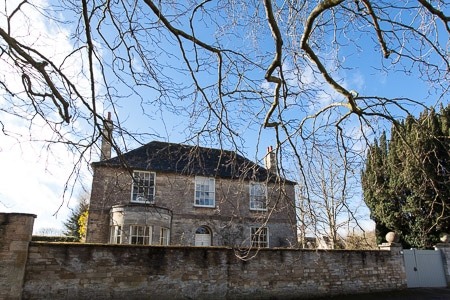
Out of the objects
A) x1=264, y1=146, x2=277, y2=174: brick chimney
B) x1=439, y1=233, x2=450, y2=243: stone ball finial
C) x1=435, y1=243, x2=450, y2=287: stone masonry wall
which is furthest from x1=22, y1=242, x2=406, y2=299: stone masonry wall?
x1=264, y1=146, x2=277, y2=174: brick chimney

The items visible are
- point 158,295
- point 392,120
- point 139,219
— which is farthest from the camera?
point 139,219

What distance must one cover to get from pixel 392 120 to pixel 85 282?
26.5ft

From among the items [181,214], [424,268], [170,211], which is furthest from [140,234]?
[424,268]

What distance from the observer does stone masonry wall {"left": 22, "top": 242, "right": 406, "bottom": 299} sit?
880 cm

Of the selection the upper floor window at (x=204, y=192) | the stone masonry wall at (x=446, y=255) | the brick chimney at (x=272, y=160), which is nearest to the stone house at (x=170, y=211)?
the upper floor window at (x=204, y=192)

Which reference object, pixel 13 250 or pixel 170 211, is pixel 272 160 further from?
pixel 170 211

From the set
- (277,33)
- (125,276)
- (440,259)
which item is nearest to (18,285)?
(125,276)

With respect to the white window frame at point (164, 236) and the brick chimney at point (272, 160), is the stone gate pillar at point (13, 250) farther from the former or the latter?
the white window frame at point (164, 236)

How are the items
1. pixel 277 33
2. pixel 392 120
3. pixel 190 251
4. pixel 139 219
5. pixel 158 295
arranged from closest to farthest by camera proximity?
pixel 277 33 < pixel 392 120 < pixel 158 295 < pixel 190 251 < pixel 139 219

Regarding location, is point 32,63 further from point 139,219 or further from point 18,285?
point 139,219

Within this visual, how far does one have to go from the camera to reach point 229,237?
64.3ft

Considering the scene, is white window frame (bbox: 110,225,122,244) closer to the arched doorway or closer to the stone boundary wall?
the arched doorway

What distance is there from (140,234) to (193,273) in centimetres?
732

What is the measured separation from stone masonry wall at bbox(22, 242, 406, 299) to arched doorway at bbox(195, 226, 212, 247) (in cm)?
825
